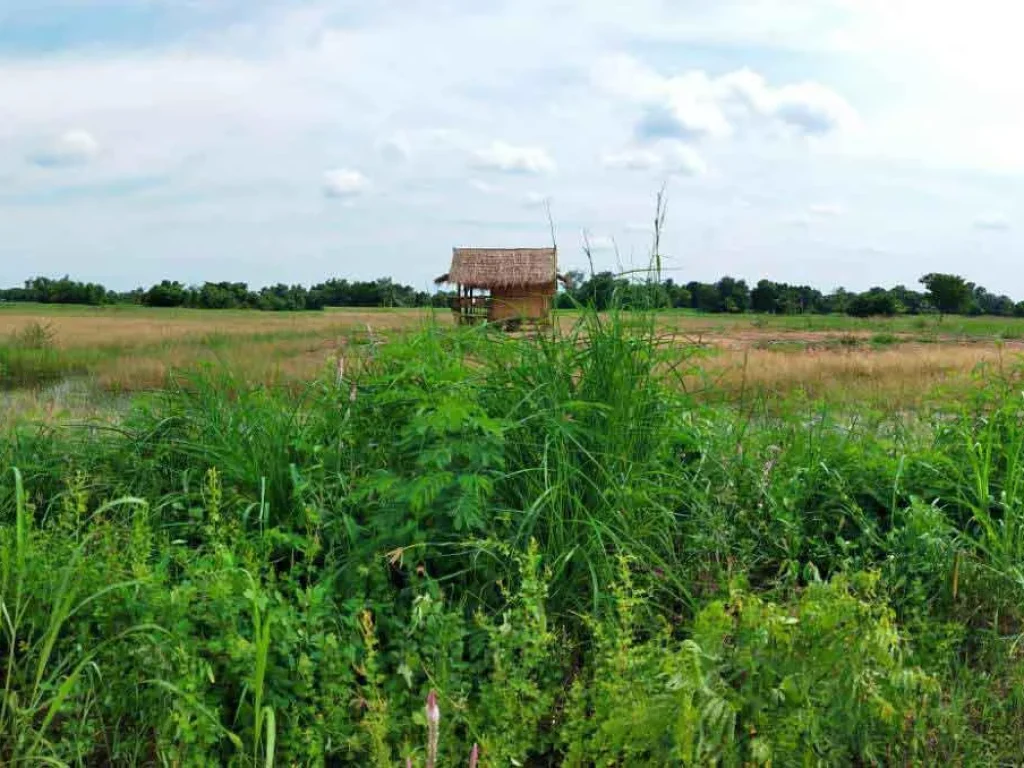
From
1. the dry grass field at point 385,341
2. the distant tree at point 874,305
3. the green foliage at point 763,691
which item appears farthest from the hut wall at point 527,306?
the distant tree at point 874,305

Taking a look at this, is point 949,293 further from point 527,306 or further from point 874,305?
point 527,306

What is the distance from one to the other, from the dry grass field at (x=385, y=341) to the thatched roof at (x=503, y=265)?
8226 mm

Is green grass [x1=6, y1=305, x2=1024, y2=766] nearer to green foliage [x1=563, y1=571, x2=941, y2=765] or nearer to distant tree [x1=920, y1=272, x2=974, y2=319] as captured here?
green foliage [x1=563, y1=571, x2=941, y2=765]

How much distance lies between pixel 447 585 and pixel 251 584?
0.90m

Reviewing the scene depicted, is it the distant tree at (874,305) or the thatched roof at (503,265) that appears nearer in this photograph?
the thatched roof at (503,265)

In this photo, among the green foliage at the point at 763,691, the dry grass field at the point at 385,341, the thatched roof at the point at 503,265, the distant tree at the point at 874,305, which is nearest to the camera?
the green foliage at the point at 763,691

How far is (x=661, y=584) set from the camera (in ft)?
12.3

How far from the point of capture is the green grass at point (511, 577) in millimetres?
2715

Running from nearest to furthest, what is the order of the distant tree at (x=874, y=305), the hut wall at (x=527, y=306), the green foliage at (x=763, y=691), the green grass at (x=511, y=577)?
1. the green foliage at (x=763, y=691)
2. the green grass at (x=511, y=577)
3. the hut wall at (x=527, y=306)
4. the distant tree at (x=874, y=305)

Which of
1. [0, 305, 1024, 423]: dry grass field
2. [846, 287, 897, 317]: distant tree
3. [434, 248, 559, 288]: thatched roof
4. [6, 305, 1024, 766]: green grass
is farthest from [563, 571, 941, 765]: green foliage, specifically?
[846, 287, 897, 317]: distant tree

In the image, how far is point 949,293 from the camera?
62.0 metres

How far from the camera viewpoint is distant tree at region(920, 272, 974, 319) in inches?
2431

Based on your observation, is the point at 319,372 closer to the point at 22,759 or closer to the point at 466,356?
the point at 466,356

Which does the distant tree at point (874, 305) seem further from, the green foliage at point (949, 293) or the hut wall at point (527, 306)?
the hut wall at point (527, 306)
